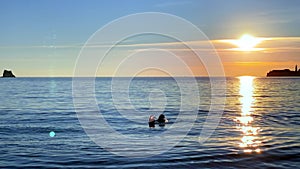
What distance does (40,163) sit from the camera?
20.6m

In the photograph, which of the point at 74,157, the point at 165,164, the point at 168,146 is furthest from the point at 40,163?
the point at 168,146

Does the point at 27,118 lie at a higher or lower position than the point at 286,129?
higher

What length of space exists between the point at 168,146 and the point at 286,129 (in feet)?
43.8

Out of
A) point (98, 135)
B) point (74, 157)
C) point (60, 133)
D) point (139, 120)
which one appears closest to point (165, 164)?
point (74, 157)

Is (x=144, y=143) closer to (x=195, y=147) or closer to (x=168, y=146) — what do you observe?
(x=168, y=146)

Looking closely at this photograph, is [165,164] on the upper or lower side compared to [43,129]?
lower

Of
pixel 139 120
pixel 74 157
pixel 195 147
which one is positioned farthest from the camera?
pixel 139 120

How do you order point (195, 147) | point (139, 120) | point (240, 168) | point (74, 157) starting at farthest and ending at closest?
point (139, 120) → point (195, 147) → point (74, 157) → point (240, 168)

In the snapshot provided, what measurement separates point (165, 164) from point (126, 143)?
6447 mm

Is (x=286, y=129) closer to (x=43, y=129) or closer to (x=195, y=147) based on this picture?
(x=195, y=147)

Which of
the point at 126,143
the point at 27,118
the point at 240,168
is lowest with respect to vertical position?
the point at 240,168

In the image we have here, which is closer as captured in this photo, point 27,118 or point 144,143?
point 144,143

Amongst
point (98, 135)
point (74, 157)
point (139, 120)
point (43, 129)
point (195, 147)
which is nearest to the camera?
point (74, 157)

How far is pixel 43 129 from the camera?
3247 centimetres
